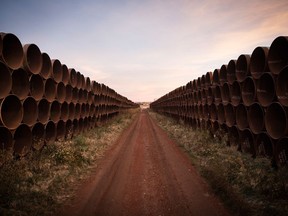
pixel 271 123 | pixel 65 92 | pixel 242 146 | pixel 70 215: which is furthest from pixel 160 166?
pixel 65 92

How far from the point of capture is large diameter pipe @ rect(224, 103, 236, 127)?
458 inches

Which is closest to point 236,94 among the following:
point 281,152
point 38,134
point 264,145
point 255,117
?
point 255,117

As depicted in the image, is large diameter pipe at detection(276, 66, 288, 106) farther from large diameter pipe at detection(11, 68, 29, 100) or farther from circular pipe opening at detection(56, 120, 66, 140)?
circular pipe opening at detection(56, 120, 66, 140)

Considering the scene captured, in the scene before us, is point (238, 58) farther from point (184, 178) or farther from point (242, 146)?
point (184, 178)

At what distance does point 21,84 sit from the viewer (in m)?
9.40

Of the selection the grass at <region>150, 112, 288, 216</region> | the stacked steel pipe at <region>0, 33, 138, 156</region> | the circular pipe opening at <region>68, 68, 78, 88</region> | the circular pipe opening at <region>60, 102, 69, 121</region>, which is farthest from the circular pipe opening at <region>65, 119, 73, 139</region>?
the grass at <region>150, 112, 288, 216</region>

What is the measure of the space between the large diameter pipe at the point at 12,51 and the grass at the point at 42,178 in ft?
9.22

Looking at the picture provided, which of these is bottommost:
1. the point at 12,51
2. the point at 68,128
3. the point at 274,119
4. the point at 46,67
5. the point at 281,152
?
the point at 281,152

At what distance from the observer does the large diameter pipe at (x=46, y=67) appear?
11.1 meters

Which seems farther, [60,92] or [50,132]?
[60,92]

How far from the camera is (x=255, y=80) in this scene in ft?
30.3

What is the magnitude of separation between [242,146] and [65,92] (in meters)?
7.93

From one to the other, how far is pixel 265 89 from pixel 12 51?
7.77m

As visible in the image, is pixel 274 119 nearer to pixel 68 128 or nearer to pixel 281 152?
pixel 281 152
